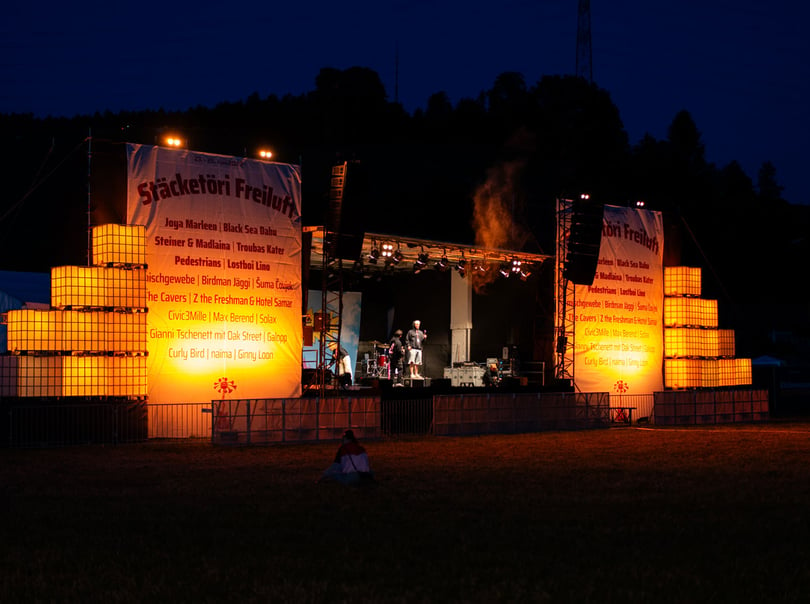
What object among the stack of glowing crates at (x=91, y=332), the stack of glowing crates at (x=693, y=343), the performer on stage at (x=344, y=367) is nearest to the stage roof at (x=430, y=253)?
the performer on stage at (x=344, y=367)

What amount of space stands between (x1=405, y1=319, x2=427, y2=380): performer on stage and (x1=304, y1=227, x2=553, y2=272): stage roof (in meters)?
2.40

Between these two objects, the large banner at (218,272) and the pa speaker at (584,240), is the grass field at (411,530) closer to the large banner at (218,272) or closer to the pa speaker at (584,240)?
the large banner at (218,272)

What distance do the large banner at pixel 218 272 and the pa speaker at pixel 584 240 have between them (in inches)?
342

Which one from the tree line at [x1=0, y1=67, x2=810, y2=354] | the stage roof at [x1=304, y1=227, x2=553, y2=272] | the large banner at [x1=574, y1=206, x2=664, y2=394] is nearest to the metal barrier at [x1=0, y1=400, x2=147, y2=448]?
the stage roof at [x1=304, y1=227, x2=553, y2=272]

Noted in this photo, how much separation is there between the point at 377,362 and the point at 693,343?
34.6 ft

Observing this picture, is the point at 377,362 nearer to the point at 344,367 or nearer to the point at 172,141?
the point at 344,367

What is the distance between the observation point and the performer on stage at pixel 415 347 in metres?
34.1

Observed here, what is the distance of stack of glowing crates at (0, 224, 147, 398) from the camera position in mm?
21125

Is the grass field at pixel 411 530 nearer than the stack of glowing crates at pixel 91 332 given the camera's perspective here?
Yes

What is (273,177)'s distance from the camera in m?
25.5

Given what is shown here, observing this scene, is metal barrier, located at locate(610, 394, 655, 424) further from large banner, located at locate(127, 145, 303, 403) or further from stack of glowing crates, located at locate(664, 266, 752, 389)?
large banner, located at locate(127, 145, 303, 403)

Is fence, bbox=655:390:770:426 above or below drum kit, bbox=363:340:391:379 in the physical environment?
below

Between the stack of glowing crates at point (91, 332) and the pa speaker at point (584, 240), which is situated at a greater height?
the pa speaker at point (584, 240)

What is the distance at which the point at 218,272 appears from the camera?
24172 mm
